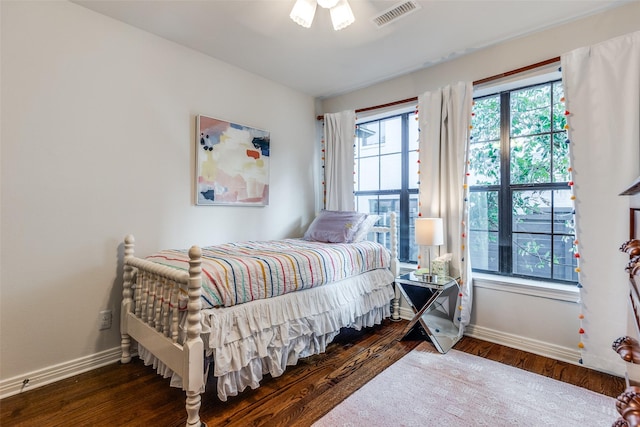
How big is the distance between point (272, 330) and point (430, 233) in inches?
58.3

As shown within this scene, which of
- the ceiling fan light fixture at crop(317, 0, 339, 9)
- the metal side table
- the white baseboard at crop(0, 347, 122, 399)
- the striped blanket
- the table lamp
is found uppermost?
the ceiling fan light fixture at crop(317, 0, 339, 9)

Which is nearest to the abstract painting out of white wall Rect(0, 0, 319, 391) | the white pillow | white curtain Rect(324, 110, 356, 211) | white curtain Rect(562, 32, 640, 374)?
white wall Rect(0, 0, 319, 391)

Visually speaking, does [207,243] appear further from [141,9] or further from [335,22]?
[335,22]

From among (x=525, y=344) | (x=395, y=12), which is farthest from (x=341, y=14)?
(x=525, y=344)

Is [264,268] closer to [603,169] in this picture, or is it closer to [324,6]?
[324,6]

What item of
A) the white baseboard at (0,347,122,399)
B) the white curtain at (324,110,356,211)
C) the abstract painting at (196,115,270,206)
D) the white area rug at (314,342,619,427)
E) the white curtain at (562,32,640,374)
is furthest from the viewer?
the white curtain at (324,110,356,211)

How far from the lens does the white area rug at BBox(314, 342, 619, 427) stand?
1623 mm

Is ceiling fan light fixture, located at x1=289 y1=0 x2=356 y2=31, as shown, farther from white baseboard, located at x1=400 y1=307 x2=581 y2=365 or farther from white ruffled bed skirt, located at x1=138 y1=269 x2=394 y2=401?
white baseboard, located at x1=400 y1=307 x2=581 y2=365

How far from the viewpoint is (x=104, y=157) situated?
86.8 inches

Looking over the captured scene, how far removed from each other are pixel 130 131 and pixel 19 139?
0.62m

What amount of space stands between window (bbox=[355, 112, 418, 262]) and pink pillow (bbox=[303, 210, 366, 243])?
494 mm

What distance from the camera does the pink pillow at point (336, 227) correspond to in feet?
9.73

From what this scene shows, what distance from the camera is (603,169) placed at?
81.4 inches

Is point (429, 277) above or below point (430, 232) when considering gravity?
below
